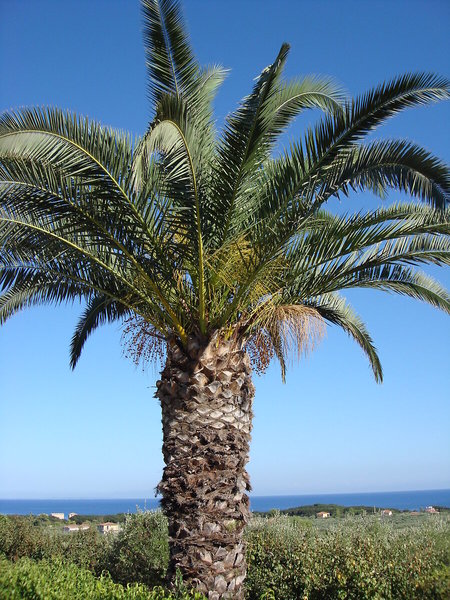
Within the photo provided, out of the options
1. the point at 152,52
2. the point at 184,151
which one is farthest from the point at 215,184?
the point at 152,52

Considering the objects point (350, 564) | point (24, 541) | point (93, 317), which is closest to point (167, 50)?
point (93, 317)

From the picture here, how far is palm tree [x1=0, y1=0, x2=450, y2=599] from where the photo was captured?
748 cm

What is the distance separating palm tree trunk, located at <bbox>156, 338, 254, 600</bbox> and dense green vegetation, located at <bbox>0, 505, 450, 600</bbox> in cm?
55

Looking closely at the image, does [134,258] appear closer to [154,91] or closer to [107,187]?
[107,187]

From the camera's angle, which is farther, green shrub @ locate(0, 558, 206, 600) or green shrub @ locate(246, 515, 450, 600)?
green shrub @ locate(246, 515, 450, 600)

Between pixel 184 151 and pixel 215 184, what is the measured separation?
1.97ft

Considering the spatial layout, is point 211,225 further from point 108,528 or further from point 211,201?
point 108,528

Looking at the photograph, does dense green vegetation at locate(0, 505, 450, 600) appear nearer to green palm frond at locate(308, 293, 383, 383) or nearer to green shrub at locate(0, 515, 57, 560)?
green shrub at locate(0, 515, 57, 560)

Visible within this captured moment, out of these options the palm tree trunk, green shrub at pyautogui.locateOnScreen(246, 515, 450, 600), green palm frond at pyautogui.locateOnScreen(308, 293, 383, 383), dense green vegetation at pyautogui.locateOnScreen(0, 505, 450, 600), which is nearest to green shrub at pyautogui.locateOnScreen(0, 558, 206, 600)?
dense green vegetation at pyautogui.locateOnScreen(0, 505, 450, 600)

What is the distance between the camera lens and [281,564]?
34.6 feet

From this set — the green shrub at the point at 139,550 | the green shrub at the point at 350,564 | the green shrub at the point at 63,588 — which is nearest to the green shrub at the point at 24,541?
the green shrub at the point at 139,550

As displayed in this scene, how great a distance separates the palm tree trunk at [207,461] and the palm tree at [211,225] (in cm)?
2

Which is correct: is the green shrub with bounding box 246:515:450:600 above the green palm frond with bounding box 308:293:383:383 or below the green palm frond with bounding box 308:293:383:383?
below

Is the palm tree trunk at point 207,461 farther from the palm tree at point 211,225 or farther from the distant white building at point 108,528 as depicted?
the distant white building at point 108,528
